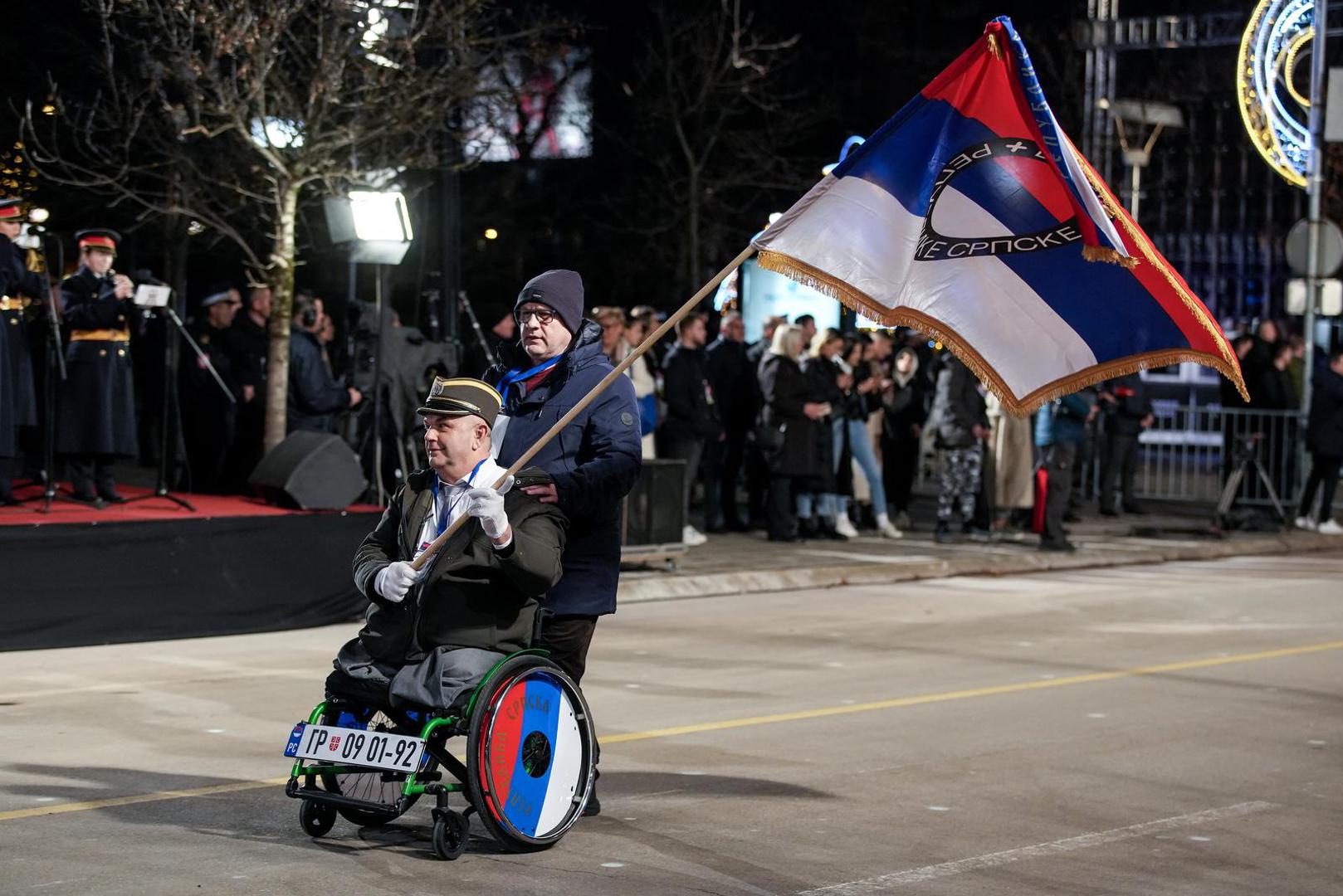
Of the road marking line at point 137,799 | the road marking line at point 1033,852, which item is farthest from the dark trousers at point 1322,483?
the road marking line at point 137,799

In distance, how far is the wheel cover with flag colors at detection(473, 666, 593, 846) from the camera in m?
6.46

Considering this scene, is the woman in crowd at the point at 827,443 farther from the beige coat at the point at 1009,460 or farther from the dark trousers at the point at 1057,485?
the dark trousers at the point at 1057,485

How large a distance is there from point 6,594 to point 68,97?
11.8m

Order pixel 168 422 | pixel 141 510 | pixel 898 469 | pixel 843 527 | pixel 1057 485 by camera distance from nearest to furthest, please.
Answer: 1. pixel 141 510
2. pixel 168 422
3. pixel 1057 485
4. pixel 843 527
5. pixel 898 469

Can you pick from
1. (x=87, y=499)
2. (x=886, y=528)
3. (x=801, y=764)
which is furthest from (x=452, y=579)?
(x=886, y=528)

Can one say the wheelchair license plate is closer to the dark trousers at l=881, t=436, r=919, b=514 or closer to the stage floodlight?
the stage floodlight

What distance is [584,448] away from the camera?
712cm

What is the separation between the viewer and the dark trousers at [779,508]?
60.0 feet

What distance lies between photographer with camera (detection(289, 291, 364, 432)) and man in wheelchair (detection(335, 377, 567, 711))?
9.25 m

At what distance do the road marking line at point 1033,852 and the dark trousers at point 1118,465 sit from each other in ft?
48.0

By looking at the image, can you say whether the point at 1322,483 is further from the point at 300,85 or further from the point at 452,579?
the point at 452,579

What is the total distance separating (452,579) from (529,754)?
0.64m

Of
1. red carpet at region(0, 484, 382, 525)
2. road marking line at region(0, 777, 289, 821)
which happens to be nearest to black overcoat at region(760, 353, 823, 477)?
red carpet at region(0, 484, 382, 525)

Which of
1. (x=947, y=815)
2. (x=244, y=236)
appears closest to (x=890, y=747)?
(x=947, y=815)
